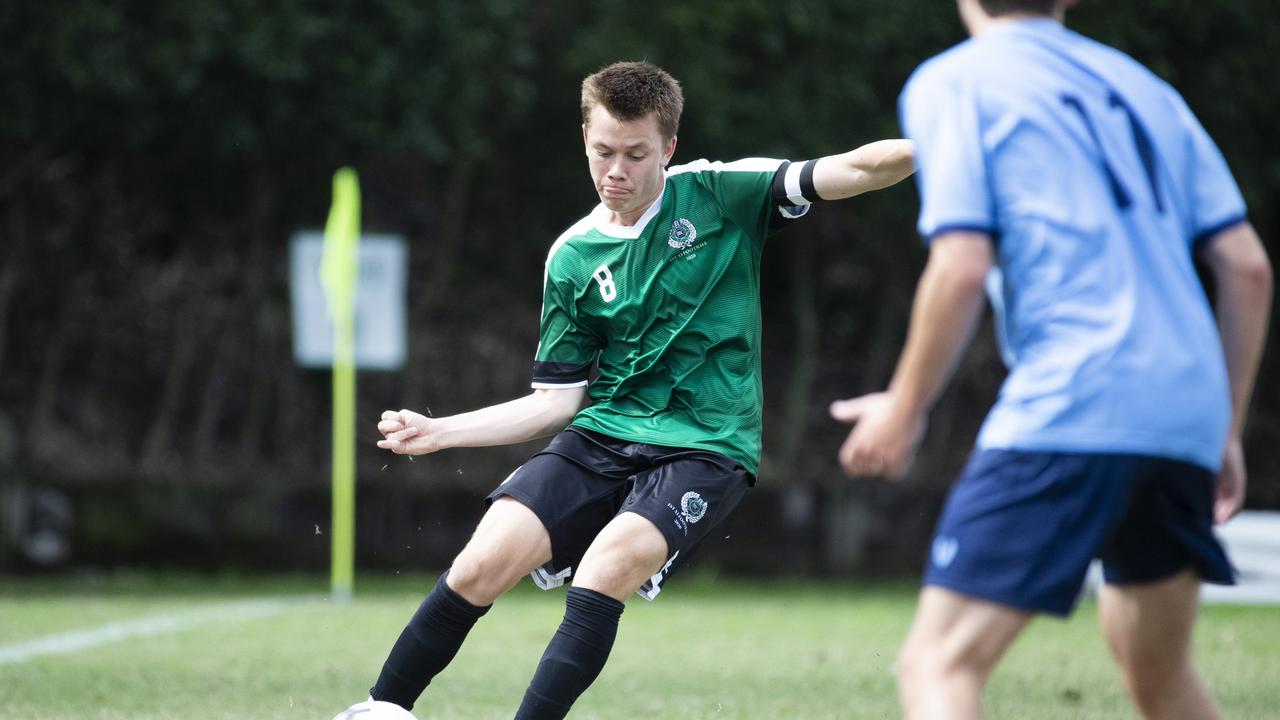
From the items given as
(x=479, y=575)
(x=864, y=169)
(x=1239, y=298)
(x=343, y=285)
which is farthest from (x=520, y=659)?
(x=1239, y=298)

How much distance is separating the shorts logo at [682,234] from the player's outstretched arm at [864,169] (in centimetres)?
39

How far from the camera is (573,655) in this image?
14.5ft

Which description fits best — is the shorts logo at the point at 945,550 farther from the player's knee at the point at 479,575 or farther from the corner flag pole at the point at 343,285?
the corner flag pole at the point at 343,285

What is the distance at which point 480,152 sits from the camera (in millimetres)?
15328

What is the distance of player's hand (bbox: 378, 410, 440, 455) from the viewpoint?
459 centimetres

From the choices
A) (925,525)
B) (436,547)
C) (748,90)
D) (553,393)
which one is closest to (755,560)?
(925,525)

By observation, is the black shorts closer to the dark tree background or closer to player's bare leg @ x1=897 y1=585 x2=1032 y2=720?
player's bare leg @ x1=897 y1=585 x2=1032 y2=720

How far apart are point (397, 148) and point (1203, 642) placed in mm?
8615

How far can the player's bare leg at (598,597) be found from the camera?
441 centimetres

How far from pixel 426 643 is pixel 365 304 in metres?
9.45

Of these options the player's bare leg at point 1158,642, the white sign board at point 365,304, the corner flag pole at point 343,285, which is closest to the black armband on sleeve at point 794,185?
the player's bare leg at point 1158,642

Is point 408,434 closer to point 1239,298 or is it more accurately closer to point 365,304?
point 1239,298

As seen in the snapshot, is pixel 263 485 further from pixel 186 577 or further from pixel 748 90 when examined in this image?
pixel 748 90

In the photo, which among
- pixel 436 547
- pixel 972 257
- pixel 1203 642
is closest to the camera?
pixel 972 257
